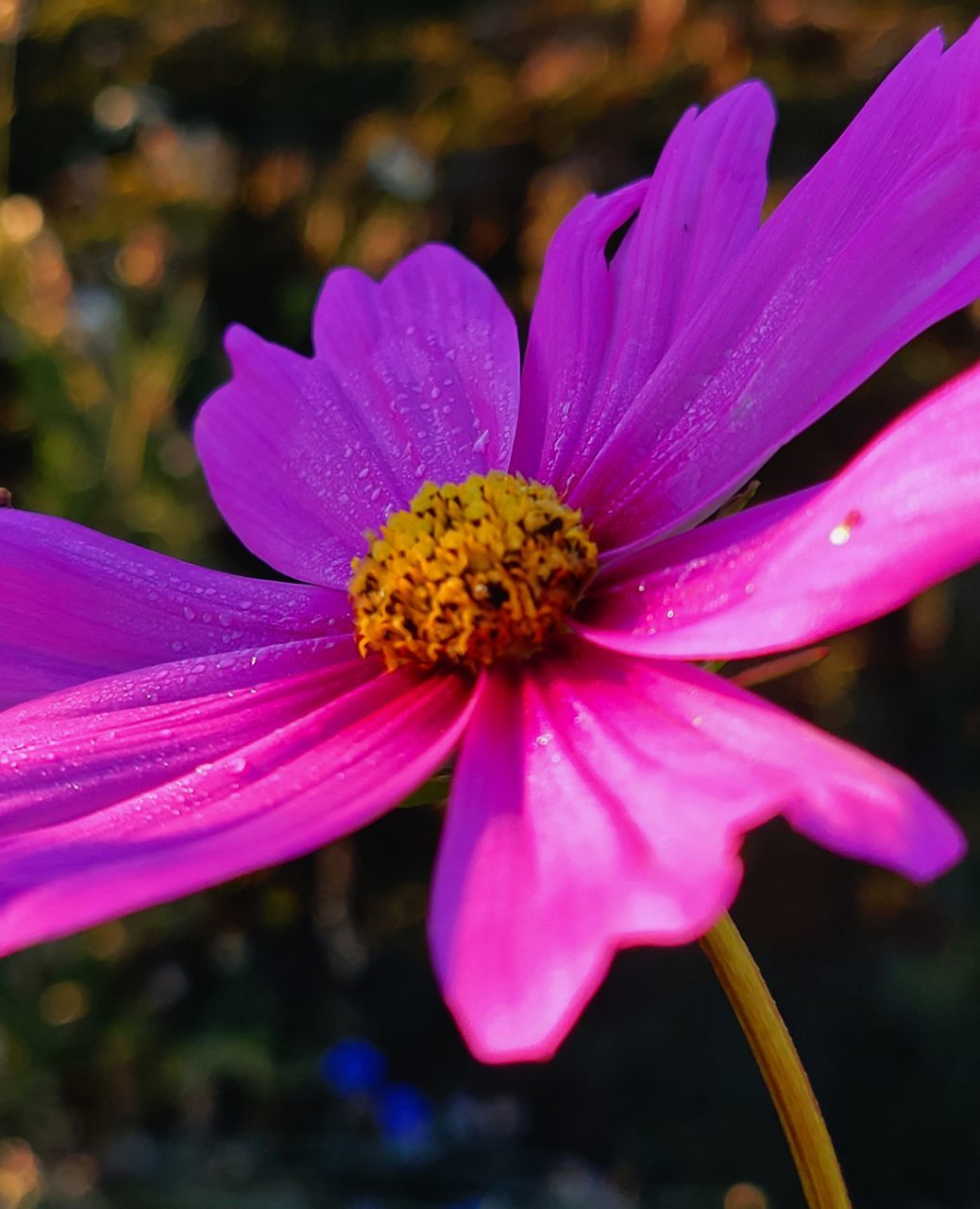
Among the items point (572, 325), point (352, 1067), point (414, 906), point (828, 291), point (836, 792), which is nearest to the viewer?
point (836, 792)

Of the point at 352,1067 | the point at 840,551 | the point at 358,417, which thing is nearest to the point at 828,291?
the point at 840,551

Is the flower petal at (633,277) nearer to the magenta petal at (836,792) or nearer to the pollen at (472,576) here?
the pollen at (472,576)

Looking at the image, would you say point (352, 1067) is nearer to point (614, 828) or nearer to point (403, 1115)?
point (403, 1115)

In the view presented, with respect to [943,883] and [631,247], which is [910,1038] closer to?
[943,883]

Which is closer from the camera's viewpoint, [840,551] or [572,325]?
[840,551]

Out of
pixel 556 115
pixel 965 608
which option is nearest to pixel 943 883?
pixel 965 608

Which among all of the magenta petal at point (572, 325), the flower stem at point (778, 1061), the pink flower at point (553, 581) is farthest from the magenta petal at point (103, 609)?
the flower stem at point (778, 1061)

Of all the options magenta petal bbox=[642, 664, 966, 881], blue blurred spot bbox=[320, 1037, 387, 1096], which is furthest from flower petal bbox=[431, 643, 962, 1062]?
blue blurred spot bbox=[320, 1037, 387, 1096]
